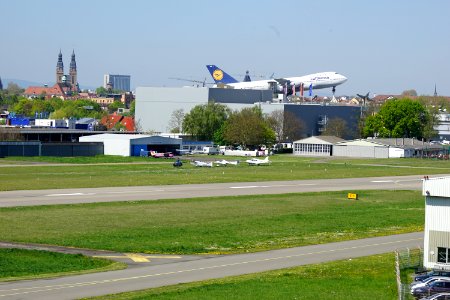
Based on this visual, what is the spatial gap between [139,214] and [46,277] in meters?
24.0

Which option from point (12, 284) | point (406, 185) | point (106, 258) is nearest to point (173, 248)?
point (106, 258)

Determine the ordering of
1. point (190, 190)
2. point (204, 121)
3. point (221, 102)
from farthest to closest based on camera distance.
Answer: point (221, 102)
point (204, 121)
point (190, 190)

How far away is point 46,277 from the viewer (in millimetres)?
37250

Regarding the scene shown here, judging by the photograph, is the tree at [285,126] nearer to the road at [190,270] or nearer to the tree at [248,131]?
the tree at [248,131]

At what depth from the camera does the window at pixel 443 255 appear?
4259 cm

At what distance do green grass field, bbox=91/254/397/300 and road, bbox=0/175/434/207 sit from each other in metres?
30.8

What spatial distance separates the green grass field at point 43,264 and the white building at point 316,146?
11286cm

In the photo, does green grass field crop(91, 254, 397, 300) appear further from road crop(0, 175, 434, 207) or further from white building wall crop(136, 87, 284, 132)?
white building wall crop(136, 87, 284, 132)

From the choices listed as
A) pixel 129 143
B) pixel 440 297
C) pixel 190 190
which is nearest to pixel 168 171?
pixel 190 190

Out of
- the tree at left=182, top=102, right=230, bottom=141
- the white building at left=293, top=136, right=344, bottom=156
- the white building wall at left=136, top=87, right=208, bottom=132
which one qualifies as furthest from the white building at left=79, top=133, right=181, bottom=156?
the white building wall at left=136, top=87, right=208, bottom=132

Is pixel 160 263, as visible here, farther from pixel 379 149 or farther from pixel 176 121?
pixel 176 121

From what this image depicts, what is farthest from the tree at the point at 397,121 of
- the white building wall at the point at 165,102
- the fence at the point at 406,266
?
the fence at the point at 406,266

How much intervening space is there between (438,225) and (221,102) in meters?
150

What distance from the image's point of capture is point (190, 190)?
80.9 metres
